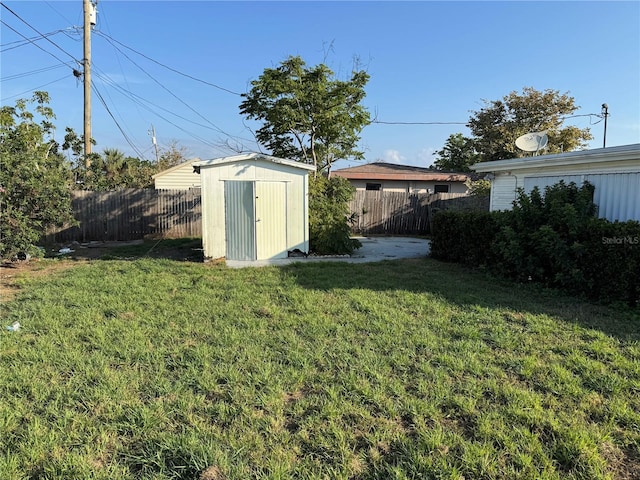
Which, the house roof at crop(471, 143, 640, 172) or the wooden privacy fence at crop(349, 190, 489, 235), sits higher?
the house roof at crop(471, 143, 640, 172)

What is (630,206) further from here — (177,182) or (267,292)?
(177,182)

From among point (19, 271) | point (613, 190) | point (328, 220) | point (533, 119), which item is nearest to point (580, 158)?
point (613, 190)

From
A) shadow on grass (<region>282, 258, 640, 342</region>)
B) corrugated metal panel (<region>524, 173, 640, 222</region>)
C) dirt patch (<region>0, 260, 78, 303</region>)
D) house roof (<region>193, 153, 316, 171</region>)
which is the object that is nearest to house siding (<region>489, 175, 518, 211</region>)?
corrugated metal panel (<region>524, 173, 640, 222</region>)

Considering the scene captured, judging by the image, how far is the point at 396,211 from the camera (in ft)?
53.2

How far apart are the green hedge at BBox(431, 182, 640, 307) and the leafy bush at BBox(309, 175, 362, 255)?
2855 mm

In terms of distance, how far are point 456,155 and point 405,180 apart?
367 inches

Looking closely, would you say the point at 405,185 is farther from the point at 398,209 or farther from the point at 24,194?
the point at 24,194

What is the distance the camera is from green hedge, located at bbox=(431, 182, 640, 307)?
17.6 feet

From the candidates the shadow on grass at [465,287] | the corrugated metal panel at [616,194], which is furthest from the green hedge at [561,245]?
the shadow on grass at [465,287]

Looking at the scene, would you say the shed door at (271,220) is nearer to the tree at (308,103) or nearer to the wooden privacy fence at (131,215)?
the tree at (308,103)

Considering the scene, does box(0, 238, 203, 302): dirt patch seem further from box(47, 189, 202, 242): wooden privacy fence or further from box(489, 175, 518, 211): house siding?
box(489, 175, 518, 211): house siding

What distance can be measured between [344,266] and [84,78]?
11.6 metres

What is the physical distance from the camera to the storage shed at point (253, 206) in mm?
8562

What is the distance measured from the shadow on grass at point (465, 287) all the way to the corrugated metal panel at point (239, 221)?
1342 millimetres
